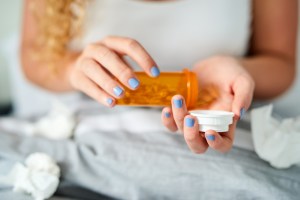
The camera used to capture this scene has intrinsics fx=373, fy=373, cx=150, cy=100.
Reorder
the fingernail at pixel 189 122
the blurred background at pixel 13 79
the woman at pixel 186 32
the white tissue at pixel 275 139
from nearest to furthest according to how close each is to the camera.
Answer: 1. the fingernail at pixel 189 122
2. the white tissue at pixel 275 139
3. the woman at pixel 186 32
4. the blurred background at pixel 13 79

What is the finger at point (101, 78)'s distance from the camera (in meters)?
0.51

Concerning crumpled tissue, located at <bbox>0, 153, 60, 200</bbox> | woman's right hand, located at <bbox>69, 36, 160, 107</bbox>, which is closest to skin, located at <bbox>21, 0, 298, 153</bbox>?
woman's right hand, located at <bbox>69, 36, 160, 107</bbox>

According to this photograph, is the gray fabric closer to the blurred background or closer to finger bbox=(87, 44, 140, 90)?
finger bbox=(87, 44, 140, 90)

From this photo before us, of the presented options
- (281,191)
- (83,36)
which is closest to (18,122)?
(83,36)

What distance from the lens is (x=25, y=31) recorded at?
0.98 meters

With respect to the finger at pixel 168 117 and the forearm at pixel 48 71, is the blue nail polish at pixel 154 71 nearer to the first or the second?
the finger at pixel 168 117

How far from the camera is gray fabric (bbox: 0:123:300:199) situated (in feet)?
1.75

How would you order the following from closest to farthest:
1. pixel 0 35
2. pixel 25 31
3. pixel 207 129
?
1. pixel 207 129
2. pixel 25 31
3. pixel 0 35

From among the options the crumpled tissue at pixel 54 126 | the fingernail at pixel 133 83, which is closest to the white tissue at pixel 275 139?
the fingernail at pixel 133 83

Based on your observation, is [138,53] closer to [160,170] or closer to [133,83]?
[133,83]

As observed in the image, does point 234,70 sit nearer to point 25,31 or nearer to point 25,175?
point 25,175

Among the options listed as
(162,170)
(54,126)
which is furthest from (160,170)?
(54,126)

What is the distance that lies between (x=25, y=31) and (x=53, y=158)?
48 centimetres

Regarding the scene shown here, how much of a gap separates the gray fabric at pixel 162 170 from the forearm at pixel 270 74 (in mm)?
235
